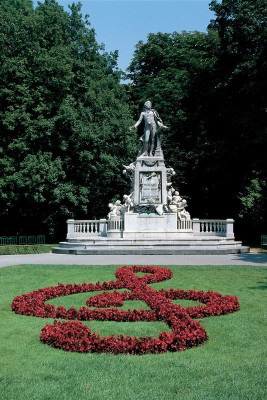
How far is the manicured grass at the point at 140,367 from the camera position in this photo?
4555 millimetres

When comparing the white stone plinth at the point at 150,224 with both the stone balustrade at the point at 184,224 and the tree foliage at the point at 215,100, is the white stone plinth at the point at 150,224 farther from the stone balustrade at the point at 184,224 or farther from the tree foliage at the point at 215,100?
the tree foliage at the point at 215,100

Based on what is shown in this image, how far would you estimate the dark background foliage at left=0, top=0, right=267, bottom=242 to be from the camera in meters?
28.8

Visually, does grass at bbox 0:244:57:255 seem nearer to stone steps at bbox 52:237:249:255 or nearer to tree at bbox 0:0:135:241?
stone steps at bbox 52:237:249:255

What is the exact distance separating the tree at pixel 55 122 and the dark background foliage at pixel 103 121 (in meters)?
0.08

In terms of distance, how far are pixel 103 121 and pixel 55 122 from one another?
14.6 ft

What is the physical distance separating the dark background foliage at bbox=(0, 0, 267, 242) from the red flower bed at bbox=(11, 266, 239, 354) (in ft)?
60.3

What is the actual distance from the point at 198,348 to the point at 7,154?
83.6 ft

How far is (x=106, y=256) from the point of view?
1966 centimetres

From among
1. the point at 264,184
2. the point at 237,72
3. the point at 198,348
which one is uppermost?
the point at 237,72

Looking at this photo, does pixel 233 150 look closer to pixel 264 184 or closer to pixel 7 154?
pixel 264 184

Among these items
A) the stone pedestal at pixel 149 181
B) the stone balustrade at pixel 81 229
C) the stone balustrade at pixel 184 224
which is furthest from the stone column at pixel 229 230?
the stone balustrade at pixel 81 229

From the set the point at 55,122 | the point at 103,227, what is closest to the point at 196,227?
the point at 103,227

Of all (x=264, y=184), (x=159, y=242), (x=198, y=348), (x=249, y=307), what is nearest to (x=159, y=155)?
(x=159, y=242)

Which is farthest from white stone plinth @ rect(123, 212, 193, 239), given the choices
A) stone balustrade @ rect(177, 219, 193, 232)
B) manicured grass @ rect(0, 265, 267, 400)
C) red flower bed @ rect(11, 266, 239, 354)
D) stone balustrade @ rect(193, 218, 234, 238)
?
manicured grass @ rect(0, 265, 267, 400)
